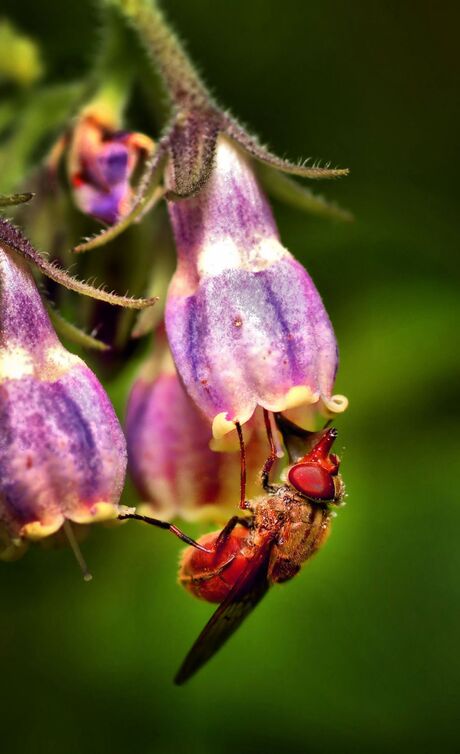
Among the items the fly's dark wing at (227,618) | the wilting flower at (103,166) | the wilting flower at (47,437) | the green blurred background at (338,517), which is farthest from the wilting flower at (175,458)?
the green blurred background at (338,517)

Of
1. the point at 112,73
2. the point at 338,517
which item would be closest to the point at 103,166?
the point at 112,73

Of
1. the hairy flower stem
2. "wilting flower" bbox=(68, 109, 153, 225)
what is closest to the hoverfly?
"wilting flower" bbox=(68, 109, 153, 225)

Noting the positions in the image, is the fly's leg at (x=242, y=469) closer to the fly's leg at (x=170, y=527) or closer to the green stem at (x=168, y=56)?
the fly's leg at (x=170, y=527)

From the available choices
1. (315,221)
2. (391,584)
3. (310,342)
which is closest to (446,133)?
(315,221)

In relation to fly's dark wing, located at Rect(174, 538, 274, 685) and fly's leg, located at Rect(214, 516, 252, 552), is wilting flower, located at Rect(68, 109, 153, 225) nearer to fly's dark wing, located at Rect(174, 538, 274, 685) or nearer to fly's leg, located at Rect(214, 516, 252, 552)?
fly's leg, located at Rect(214, 516, 252, 552)

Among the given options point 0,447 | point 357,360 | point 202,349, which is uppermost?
point 202,349

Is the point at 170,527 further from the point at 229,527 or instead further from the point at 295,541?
the point at 295,541

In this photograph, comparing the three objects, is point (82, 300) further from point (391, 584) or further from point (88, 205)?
point (391, 584)
